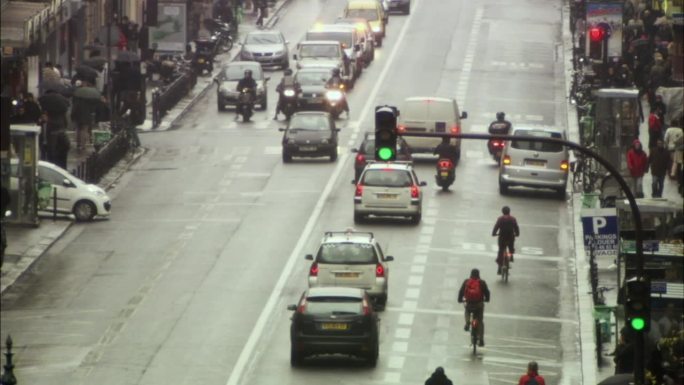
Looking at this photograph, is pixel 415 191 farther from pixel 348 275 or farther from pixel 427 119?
pixel 427 119

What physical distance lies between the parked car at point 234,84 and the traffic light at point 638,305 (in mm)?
47249

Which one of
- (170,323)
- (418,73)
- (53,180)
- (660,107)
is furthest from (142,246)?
(418,73)

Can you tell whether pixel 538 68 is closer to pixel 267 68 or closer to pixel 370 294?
pixel 267 68

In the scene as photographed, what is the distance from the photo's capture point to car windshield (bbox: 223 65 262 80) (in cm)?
7638

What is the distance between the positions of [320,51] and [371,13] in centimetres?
1183

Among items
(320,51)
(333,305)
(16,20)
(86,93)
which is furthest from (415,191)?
(320,51)

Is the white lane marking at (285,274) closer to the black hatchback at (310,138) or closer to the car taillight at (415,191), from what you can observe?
the black hatchback at (310,138)

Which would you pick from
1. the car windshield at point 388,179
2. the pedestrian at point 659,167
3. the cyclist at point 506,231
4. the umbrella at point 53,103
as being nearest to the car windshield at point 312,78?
the umbrella at point 53,103

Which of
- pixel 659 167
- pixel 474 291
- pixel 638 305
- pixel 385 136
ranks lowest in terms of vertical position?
pixel 474 291

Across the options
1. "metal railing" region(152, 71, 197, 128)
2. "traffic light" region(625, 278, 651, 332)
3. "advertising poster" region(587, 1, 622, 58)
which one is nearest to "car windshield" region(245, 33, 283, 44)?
"metal railing" region(152, 71, 197, 128)

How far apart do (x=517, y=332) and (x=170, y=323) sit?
680cm

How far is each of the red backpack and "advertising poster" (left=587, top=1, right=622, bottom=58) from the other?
30909 mm

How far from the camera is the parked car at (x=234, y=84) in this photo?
7550 cm

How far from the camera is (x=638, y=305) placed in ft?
92.4
